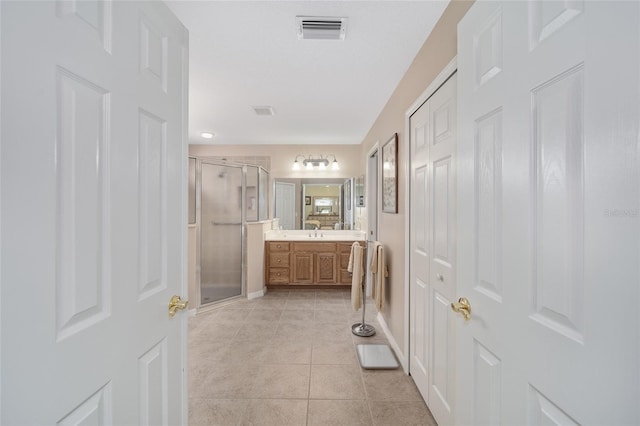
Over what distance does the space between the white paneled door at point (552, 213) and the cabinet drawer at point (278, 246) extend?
344 cm

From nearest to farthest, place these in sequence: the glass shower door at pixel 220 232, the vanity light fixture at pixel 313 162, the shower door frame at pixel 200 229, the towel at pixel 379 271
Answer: the towel at pixel 379 271 → the shower door frame at pixel 200 229 → the glass shower door at pixel 220 232 → the vanity light fixture at pixel 313 162

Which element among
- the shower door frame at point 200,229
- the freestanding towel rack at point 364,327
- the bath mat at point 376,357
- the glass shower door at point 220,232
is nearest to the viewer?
the bath mat at point 376,357

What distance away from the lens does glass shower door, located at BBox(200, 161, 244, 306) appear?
3488mm

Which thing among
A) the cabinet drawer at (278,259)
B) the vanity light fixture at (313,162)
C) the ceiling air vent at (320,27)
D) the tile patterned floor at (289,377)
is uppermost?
the ceiling air vent at (320,27)

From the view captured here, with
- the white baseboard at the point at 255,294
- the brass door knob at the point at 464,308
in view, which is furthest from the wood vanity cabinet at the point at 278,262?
the brass door knob at the point at 464,308

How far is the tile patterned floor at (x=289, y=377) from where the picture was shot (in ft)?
5.56

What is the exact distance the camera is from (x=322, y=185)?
474 cm

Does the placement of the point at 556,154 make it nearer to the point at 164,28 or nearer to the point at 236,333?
the point at 164,28

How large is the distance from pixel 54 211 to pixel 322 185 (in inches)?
167

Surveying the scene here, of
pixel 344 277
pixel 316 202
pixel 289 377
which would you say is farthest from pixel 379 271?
pixel 316 202

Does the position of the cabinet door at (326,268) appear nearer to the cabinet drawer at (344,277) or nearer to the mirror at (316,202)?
the cabinet drawer at (344,277)

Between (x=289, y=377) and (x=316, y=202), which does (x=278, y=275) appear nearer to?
(x=316, y=202)

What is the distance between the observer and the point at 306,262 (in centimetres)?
426

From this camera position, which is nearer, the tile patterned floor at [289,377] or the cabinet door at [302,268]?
the tile patterned floor at [289,377]
